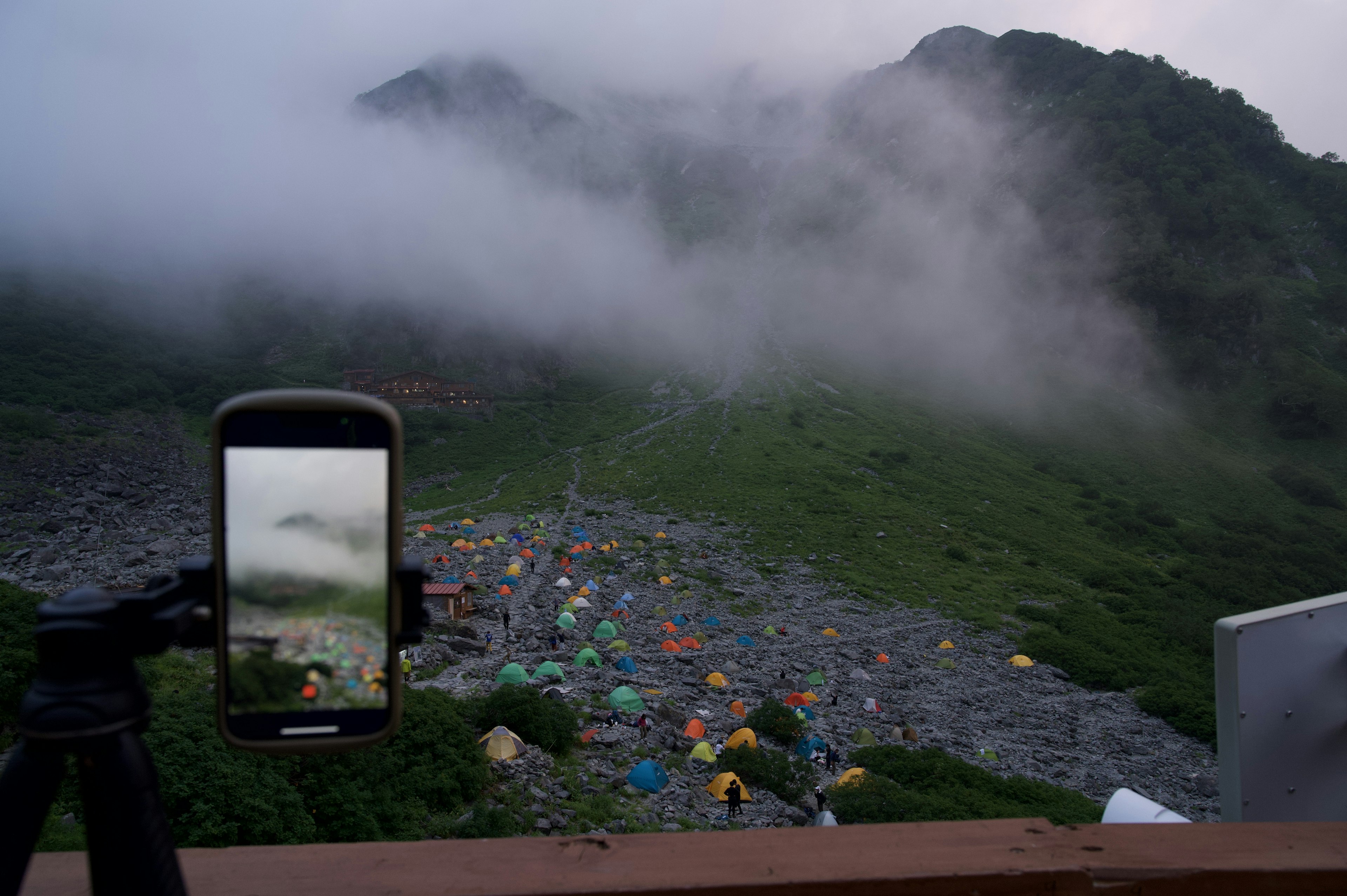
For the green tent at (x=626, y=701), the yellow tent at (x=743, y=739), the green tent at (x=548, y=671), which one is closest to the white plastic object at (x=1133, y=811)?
the yellow tent at (x=743, y=739)

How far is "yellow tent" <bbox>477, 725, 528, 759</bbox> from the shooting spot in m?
12.0

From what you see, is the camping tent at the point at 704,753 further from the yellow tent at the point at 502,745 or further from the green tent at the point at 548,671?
the green tent at the point at 548,671

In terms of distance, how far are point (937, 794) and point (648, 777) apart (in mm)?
6166

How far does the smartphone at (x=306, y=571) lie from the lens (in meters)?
1.17

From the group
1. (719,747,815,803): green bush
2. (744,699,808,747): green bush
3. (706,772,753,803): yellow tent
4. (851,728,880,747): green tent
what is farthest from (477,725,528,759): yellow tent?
(851,728,880,747): green tent

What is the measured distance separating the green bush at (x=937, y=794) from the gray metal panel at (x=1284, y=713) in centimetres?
1129

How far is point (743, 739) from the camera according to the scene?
15.0 m

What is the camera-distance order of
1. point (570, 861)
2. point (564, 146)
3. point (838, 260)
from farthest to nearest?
point (564, 146), point (838, 260), point (570, 861)

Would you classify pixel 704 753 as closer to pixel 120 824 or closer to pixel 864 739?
pixel 864 739

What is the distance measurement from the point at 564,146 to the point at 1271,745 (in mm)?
204795

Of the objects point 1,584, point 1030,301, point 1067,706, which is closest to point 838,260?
point 1030,301

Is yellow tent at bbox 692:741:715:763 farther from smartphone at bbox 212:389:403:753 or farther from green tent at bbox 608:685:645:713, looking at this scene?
A: smartphone at bbox 212:389:403:753

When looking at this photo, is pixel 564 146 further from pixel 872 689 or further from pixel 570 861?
pixel 570 861

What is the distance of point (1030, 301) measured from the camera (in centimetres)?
10394
